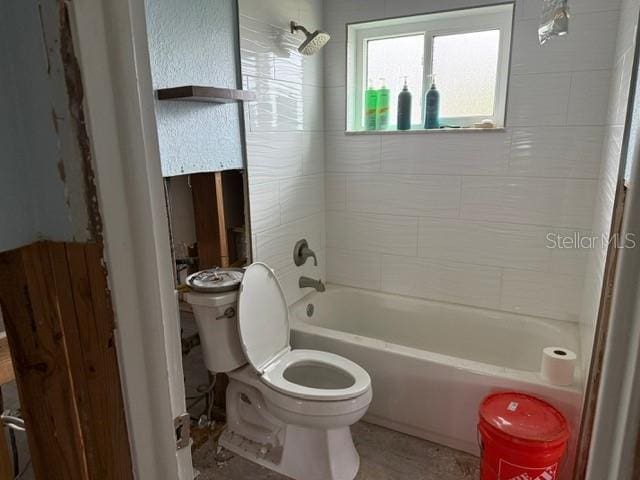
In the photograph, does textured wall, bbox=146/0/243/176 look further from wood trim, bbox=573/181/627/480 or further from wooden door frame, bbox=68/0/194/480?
wood trim, bbox=573/181/627/480

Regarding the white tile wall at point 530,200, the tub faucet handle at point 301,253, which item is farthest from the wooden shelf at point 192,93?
the white tile wall at point 530,200

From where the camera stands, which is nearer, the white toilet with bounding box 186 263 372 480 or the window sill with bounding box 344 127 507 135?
the white toilet with bounding box 186 263 372 480

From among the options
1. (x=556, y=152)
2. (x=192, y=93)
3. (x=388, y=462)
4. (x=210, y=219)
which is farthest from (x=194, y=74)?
(x=388, y=462)

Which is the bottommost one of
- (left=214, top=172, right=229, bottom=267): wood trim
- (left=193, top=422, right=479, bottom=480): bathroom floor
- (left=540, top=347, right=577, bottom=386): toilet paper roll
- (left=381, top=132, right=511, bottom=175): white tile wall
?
(left=193, top=422, right=479, bottom=480): bathroom floor

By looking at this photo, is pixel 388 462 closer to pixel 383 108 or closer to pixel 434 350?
pixel 434 350

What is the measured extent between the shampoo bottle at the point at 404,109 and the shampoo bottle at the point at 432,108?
0.09 m

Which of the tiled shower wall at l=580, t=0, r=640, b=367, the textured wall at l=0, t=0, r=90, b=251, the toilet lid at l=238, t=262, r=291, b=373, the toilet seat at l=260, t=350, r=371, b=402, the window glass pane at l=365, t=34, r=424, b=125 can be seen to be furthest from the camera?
the window glass pane at l=365, t=34, r=424, b=125

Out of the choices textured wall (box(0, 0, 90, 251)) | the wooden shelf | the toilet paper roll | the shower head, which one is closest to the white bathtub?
the toilet paper roll

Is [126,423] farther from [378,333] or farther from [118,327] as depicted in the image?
[378,333]

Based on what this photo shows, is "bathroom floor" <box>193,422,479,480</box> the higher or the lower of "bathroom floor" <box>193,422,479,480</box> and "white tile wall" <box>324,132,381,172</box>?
the lower

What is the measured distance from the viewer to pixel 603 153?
1.89 meters

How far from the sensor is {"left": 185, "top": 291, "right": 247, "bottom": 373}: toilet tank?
65.5 inches

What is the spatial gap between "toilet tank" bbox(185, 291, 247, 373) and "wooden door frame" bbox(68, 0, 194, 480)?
1.02 meters

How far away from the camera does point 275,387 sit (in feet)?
5.59
